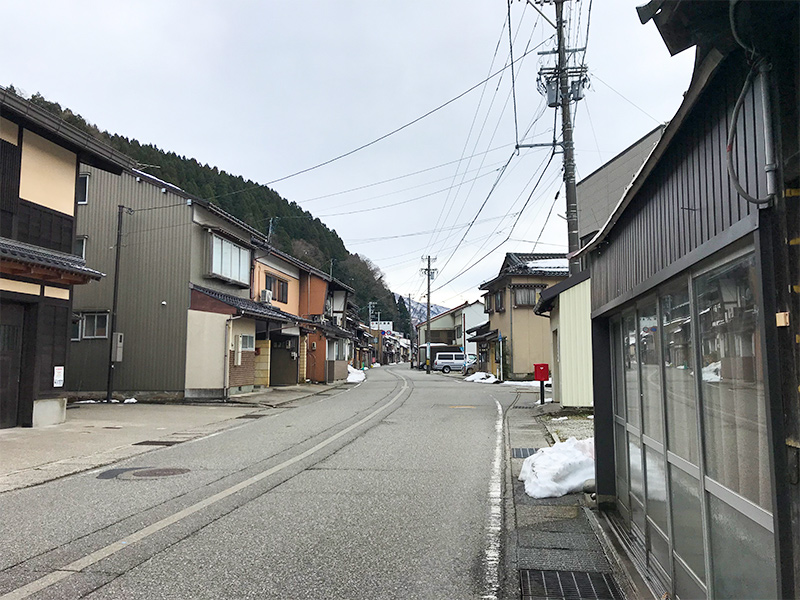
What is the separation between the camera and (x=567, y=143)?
48.9 ft

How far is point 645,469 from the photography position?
5.17 meters

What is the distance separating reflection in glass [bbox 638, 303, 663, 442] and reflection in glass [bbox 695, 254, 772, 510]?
4.26ft

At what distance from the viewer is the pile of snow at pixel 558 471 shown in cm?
739

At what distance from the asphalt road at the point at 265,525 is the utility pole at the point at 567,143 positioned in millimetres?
5671

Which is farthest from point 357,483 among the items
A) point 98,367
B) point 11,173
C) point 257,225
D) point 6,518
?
point 257,225

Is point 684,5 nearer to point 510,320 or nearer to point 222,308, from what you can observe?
point 222,308

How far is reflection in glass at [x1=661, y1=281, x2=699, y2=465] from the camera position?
3.74 metres

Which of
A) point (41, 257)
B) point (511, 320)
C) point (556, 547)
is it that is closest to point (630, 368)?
point (556, 547)

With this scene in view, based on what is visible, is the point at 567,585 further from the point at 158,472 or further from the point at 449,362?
the point at 449,362

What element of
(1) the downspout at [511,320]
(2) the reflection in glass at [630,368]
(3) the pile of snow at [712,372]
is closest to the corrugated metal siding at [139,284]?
(2) the reflection in glass at [630,368]

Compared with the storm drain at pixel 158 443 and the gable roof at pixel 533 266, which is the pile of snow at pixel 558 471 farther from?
the gable roof at pixel 533 266

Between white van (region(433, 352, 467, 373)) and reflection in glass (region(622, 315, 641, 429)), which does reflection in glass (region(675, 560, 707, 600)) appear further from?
white van (region(433, 352, 467, 373))

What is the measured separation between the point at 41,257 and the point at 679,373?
12.8m

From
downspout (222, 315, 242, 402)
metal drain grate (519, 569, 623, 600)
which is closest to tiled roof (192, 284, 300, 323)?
downspout (222, 315, 242, 402)
